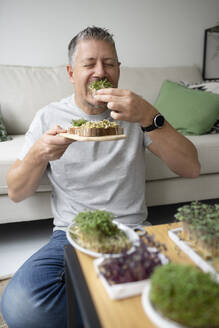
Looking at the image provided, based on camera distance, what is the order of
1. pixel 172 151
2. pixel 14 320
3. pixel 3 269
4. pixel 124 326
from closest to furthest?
1. pixel 124 326
2. pixel 14 320
3. pixel 172 151
4. pixel 3 269

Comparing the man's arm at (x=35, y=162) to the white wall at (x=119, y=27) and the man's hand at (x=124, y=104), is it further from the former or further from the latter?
the white wall at (x=119, y=27)

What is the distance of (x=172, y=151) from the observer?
1.37 m

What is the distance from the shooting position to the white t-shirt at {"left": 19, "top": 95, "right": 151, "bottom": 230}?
1.36 metres

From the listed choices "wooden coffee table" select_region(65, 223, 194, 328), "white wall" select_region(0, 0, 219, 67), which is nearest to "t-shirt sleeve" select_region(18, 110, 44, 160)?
"wooden coffee table" select_region(65, 223, 194, 328)

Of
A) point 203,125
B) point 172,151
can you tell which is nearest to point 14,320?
point 172,151

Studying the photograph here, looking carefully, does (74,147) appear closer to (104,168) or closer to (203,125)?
(104,168)

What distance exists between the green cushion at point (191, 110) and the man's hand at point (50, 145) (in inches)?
54.7

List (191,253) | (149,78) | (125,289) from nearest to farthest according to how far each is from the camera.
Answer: (125,289)
(191,253)
(149,78)

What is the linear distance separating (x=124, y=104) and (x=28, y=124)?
1.46 metres

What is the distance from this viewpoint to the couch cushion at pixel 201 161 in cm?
199

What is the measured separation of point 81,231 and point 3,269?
108 centimetres

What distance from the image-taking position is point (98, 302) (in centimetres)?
66

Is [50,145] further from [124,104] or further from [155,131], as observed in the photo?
[155,131]

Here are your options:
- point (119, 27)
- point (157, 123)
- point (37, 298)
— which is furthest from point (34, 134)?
point (119, 27)
